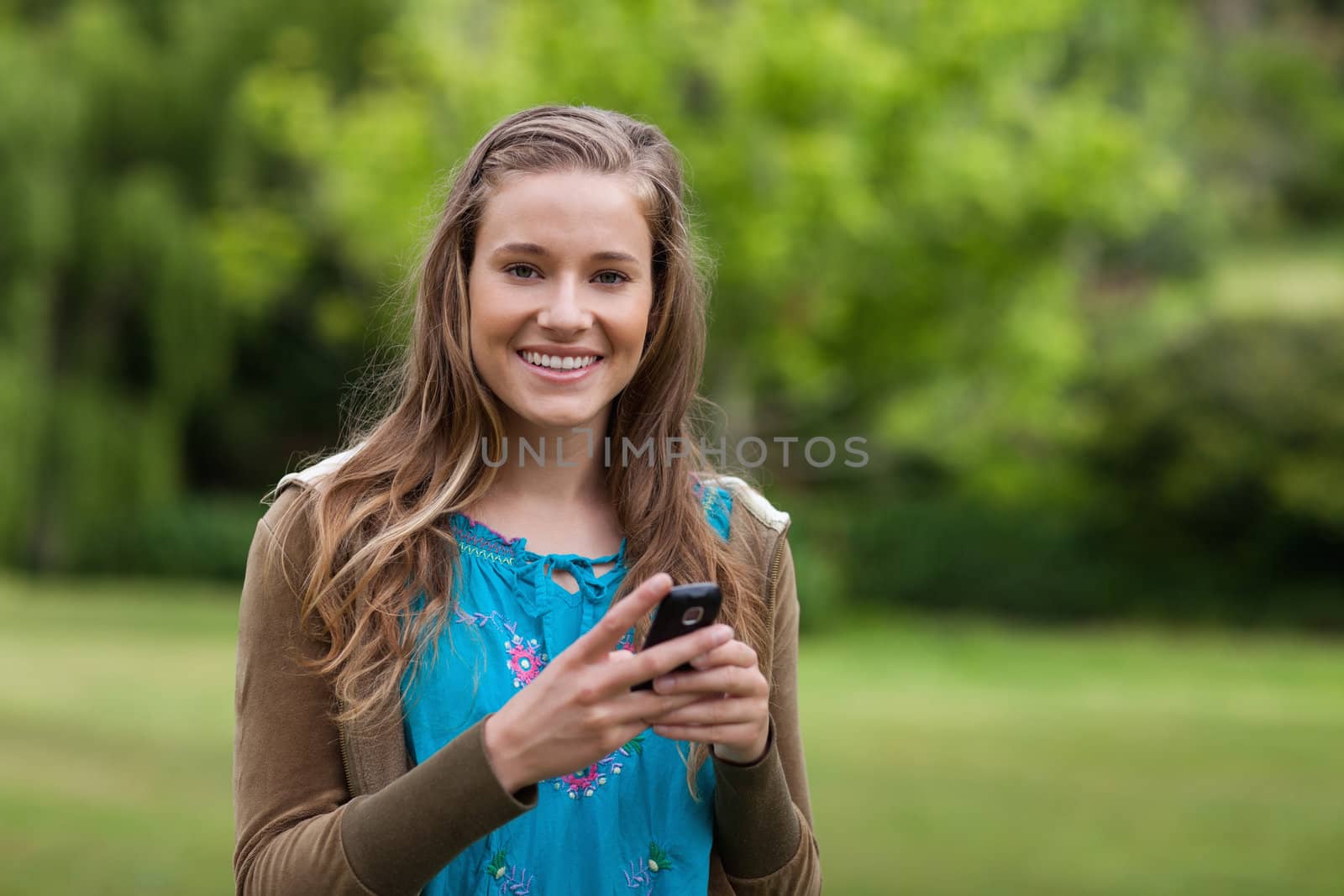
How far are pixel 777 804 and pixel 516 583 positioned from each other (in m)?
0.39

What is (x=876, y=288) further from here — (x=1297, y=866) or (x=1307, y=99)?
(x=1307, y=99)

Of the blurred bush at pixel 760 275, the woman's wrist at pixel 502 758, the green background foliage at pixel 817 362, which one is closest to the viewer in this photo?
the woman's wrist at pixel 502 758

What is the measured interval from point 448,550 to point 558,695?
0.37 m

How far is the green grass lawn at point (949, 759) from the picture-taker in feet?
22.8

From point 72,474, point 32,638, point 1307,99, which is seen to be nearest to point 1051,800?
point 32,638

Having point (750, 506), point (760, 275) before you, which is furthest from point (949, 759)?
point (750, 506)

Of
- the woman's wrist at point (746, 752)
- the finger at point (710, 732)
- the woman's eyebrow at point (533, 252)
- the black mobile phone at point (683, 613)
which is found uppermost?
the woman's eyebrow at point (533, 252)

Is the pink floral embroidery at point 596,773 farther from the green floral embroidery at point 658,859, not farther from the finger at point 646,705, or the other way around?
the finger at point 646,705

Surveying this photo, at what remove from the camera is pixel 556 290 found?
5.25ft

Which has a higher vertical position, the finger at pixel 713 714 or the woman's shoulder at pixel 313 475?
the woman's shoulder at pixel 313 475

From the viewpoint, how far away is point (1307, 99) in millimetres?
29438

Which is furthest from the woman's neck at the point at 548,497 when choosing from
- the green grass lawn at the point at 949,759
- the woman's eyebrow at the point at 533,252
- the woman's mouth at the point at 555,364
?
the green grass lawn at the point at 949,759

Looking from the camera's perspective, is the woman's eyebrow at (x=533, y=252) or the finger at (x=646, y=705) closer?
the finger at (x=646, y=705)

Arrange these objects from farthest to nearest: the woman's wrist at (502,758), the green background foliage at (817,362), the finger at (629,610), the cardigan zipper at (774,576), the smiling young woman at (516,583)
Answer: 1. the green background foliage at (817,362)
2. the cardigan zipper at (774,576)
3. the smiling young woman at (516,583)
4. the woman's wrist at (502,758)
5. the finger at (629,610)
